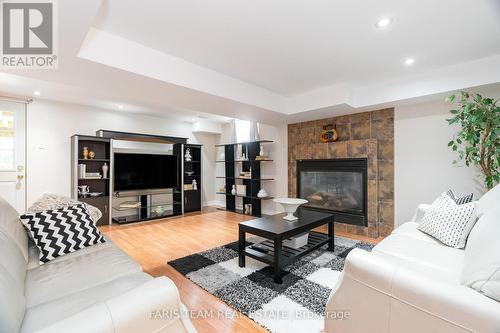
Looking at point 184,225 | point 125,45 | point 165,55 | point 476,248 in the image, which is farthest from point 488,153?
point 184,225

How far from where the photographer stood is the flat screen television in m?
4.73

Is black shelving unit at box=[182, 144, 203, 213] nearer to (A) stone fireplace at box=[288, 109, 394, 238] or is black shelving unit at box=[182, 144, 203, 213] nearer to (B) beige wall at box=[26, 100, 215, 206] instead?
(B) beige wall at box=[26, 100, 215, 206]

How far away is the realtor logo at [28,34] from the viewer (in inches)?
59.7

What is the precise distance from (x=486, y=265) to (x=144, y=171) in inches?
206

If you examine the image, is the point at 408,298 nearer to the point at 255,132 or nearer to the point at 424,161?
the point at 424,161

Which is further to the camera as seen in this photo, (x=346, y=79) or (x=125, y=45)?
(x=346, y=79)

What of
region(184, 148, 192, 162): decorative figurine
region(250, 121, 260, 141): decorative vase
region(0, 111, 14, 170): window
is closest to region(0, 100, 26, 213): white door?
region(0, 111, 14, 170): window

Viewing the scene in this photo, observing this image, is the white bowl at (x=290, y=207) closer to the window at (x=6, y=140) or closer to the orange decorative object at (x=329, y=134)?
the orange decorative object at (x=329, y=134)

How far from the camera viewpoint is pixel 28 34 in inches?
69.4

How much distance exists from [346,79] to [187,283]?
3.11m

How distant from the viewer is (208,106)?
339 centimetres

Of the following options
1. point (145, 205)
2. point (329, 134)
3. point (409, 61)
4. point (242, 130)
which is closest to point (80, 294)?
point (409, 61)

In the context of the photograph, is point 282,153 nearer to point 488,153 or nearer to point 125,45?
point 488,153

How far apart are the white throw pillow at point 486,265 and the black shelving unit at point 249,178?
4040 millimetres
